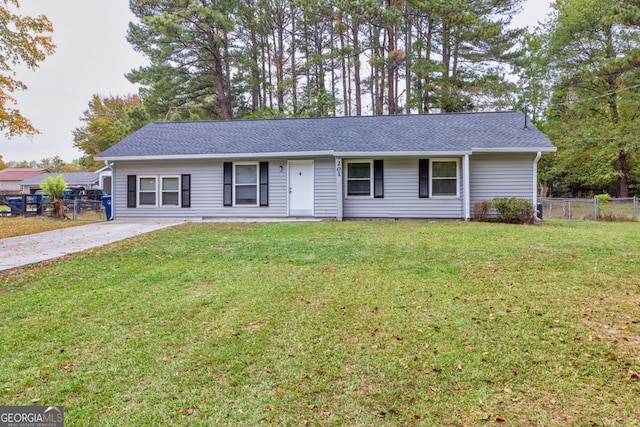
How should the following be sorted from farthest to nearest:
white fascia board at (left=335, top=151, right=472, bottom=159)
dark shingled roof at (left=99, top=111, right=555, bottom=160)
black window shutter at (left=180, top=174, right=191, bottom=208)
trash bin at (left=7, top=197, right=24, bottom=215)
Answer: trash bin at (left=7, top=197, right=24, bottom=215) < black window shutter at (left=180, top=174, right=191, bottom=208) < dark shingled roof at (left=99, top=111, right=555, bottom=160) < white fascia board at (left=335, top=151, right=472, bottom=159)

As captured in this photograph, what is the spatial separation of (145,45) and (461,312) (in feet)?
73.8

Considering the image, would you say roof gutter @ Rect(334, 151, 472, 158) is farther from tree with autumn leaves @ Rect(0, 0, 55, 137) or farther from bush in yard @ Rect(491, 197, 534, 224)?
tree with autumn leaves @ Rect(0, 0, 55, 137)

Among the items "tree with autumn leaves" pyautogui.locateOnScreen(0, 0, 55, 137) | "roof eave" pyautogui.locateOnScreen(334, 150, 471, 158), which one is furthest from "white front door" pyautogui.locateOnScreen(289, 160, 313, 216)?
"tree with autumn leaves" pyautogui.locateOnScreen(0, 0, 55, 137)

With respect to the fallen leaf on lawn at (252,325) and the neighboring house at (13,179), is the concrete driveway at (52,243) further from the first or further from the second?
the neighboring house at (13,179)

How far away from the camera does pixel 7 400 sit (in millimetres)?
2148

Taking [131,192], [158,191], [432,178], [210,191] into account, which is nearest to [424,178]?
[432,178]

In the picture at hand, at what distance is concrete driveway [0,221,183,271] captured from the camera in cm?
577

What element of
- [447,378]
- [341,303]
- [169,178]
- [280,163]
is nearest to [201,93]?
[169,178]

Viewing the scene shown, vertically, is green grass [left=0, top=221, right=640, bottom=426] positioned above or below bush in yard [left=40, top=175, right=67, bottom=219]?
below

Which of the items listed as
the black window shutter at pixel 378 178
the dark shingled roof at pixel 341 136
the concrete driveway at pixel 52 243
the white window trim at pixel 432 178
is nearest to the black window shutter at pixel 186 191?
the dark shingled roof at pixel 341 136

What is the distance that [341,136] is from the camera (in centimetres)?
1227

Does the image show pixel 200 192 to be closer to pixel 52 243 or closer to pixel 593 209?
pixel 52 243

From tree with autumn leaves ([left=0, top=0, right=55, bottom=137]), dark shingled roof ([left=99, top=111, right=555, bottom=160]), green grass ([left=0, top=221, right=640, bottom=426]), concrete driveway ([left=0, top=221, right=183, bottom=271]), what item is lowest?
green grass ([left=0, top=221, right=640, bottom=426])

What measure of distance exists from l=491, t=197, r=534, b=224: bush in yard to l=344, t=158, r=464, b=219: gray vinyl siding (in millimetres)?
1316
